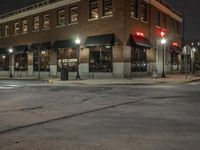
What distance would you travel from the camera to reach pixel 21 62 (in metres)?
47.4

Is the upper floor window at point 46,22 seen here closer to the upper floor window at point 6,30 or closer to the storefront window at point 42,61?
the storefront window at point 42,61

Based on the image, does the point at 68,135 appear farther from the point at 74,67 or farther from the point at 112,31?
the point at 74,67

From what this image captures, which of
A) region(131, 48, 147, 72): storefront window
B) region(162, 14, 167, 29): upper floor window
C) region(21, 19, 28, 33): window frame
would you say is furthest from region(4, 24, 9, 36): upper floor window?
region(131, 48, 147, 72): storefront window

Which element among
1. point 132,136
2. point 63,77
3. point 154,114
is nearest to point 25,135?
point 132,136

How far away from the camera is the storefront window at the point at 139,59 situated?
34531 mm

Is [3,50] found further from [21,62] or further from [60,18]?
[60,18]

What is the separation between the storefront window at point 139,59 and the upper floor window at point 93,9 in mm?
5577

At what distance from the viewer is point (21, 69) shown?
47156 millimetres

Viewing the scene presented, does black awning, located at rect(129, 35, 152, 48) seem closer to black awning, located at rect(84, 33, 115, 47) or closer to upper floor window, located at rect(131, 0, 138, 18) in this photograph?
black awning, located at rect(84, 33, 115, 47)

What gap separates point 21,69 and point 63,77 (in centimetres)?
1809

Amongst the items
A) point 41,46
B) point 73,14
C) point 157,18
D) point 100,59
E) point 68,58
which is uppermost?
point 73,14

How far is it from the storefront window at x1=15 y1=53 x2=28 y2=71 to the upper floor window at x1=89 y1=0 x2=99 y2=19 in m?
14.5

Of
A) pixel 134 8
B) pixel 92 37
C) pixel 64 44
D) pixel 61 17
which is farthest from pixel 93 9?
pixel 61 17

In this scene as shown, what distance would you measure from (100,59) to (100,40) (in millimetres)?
2146
